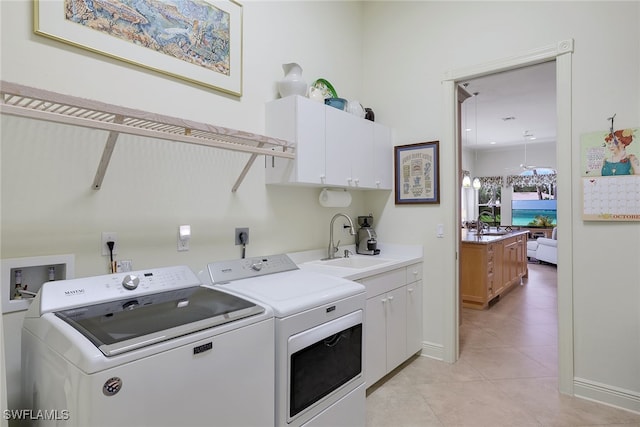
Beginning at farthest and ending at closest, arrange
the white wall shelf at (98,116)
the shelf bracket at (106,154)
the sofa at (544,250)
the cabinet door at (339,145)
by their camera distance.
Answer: the sofa at (544,250) → the cabinet door at (339,145) → the shelf bracket at (106,154) → the white wall shelf at (98,116)

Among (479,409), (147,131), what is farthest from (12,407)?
(479,409)

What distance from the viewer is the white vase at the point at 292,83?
2281mm

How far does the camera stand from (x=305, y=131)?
2.20m

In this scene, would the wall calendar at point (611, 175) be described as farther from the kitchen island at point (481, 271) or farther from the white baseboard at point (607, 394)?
the kitchen island at point (481, 271)

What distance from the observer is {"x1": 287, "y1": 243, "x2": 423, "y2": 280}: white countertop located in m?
2.17

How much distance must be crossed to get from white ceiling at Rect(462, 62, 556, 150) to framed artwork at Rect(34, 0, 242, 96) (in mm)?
2057

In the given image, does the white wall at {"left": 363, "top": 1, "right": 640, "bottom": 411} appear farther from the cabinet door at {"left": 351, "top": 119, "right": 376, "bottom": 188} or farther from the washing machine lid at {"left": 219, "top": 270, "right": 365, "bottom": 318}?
the washing machine lid at {"left": 219, "top": 270, "right": 365, "bottom": 318}

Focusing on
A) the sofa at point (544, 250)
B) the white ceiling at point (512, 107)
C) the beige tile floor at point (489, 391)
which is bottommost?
the beige tile floor at point (489, 391)

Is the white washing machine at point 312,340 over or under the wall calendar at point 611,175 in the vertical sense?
under

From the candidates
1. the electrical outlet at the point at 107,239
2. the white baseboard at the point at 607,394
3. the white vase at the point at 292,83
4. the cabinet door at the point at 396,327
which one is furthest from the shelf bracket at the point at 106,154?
the white baseboard at the point at 607,394

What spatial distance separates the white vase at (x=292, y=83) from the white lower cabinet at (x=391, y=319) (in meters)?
1.29

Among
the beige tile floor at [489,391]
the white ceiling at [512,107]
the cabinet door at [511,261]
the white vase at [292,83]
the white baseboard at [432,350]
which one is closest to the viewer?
the beige tile floor at [489,391]

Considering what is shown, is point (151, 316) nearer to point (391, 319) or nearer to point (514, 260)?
point (391, 319)

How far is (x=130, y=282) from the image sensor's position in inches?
56.8
